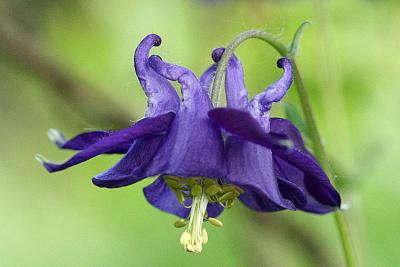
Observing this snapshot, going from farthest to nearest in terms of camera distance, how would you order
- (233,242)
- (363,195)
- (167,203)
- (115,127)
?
1. (363,195)
2. (233,242)
3. (115,127)
4. (167,203)

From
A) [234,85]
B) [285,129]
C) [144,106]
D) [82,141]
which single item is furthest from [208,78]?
[144,106]

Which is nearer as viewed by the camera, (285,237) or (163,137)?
(163,137)

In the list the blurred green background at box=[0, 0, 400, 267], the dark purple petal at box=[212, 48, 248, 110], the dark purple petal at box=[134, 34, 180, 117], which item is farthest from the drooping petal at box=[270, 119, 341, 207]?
the blurred green background at box=[0, 0, 400, 267]

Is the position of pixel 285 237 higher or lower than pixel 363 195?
higher

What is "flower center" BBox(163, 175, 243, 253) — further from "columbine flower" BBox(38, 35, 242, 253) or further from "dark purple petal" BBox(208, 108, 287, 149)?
"dark purple petal" BBox(208, 108, 287, 149)

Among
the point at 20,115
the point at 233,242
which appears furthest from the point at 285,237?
the point at 20,115

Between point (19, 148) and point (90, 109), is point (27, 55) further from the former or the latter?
point (19, 148)
